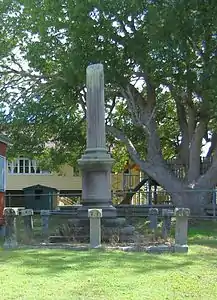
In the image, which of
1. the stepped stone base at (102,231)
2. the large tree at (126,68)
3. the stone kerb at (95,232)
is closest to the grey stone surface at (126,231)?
the stepped stone base at (102,231)

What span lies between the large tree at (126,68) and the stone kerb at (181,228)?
873 cm

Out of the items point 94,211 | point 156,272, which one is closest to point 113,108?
point 94,211

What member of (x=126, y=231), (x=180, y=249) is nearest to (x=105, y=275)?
(x=180, y=249)

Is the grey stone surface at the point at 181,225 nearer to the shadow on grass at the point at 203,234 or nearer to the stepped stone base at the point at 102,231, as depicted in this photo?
the stepped stone base at the point at 102,231

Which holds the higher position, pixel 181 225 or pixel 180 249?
pixel 181 225

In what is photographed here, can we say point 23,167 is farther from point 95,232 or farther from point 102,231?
point 95,232

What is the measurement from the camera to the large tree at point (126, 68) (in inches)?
762

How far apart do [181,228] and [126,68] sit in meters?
11.8

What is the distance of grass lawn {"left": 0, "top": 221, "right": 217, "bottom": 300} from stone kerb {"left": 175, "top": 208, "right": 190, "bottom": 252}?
0.94 ft

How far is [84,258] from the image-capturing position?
30.9 ft

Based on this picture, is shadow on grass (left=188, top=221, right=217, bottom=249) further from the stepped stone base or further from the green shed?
the green shed

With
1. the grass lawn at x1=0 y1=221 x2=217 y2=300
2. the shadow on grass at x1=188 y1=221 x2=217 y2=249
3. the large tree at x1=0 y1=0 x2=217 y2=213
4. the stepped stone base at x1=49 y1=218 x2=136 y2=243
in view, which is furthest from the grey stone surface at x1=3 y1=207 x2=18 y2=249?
the large tree at x1=0 y1=0 x2=217 y2=213

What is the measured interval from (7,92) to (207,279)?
18724 millimetres

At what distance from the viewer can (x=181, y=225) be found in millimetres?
10672
